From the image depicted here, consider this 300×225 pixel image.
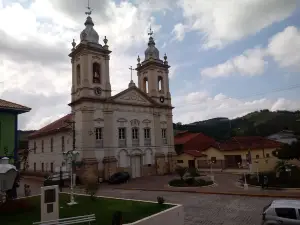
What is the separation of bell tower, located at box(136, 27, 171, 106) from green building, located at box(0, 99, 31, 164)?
2172 centimetres

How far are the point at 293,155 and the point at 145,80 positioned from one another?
904 inches

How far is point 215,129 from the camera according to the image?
79312 millimetres

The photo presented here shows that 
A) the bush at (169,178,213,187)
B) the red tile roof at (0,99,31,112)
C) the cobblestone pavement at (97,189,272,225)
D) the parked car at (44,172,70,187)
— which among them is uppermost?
the red tile roof at (0,99,31,112)

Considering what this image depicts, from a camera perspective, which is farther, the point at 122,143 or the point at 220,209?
the point at 122,143

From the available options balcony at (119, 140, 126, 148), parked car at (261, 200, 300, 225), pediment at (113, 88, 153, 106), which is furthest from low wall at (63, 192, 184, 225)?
pediment at (113, 88, 153, 106)

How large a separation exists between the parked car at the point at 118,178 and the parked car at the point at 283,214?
65.3 feet

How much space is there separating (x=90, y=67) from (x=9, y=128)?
1503cm

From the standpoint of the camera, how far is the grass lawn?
37.1ft

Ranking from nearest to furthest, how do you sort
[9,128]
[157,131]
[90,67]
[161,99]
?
[9,128] < [90,67] < [157,131] < [161,99]

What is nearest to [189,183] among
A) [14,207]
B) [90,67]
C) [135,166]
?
[135,166]

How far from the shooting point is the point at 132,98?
115 ft

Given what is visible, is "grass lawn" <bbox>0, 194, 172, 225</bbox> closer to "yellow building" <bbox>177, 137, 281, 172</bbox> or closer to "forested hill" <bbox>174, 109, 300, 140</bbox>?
"yellow building" <bbox>177, 137, 281, 172</bbox>

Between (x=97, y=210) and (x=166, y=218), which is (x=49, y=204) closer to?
(x=97, y=210)

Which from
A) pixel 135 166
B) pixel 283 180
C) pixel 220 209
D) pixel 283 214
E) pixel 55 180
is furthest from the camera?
pixel 135 166
